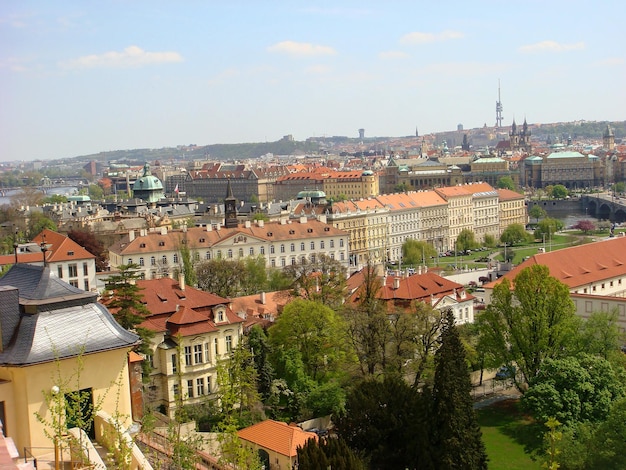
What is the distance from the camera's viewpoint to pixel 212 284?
5291 cm

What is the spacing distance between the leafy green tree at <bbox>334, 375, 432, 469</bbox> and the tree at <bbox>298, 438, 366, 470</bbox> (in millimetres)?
4295

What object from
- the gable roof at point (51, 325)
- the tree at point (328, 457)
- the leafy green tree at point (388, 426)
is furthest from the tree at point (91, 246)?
the gable roof at point (51, 325)

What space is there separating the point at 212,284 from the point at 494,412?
72.4ft

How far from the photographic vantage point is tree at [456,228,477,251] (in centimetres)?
10406

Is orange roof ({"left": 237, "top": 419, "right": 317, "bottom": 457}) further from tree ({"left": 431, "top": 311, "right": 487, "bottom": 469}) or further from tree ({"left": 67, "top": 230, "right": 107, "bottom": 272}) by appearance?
tree ({"left": 67, "top": 230, "right": 107, "bottom": 272})

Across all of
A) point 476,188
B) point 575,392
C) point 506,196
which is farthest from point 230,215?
point 506,196

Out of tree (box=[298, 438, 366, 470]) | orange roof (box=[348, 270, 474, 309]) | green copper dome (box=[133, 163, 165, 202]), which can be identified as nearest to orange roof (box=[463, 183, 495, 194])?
green copper dome (box=[133, 163, 165, 202])

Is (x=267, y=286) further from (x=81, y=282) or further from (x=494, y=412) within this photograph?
(x=494, y=412)

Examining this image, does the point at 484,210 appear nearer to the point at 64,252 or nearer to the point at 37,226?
the point at 37,226

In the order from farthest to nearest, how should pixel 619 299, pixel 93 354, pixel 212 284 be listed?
pixel 212 284, pixel 619 299, pixel 93 354

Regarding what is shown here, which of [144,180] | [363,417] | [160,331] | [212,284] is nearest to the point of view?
[363,417]

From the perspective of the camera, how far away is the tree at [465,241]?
10406cm

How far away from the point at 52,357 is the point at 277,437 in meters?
17.5

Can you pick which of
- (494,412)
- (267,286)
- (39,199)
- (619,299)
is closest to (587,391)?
(494,412)
